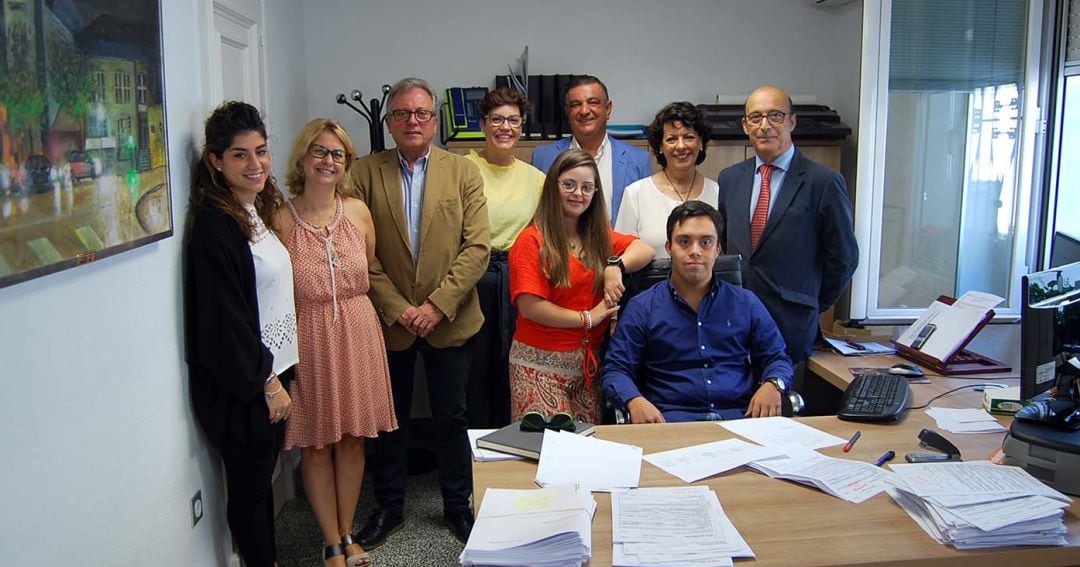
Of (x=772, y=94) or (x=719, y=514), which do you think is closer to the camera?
(x=719, y=514)

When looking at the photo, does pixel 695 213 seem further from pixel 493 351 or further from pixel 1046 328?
pixel 493 351

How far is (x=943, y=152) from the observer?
4234 mm

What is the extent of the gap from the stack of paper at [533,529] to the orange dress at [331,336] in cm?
109

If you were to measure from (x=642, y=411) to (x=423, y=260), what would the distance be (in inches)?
38.6

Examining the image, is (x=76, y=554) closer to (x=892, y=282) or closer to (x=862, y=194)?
(x=862, y=194)

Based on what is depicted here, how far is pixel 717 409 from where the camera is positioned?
2.64 metres

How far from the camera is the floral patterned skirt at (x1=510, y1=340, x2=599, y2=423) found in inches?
110

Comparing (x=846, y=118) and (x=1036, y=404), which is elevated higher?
(x=846, y=118)

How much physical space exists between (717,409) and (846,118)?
2682 mm

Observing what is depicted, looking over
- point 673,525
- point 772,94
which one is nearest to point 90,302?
point 673,525

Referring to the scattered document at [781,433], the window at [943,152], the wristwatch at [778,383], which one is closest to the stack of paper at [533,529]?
the scattered document at [781,433]

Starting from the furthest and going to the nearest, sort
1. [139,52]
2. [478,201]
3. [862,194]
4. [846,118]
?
1. [846,118]
2. [862,194]
3. [478,201]
4. [139,52]

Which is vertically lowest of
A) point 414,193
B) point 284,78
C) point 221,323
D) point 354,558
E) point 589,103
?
point 354,558

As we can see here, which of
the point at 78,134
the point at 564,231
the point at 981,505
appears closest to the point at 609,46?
the point at 564,231
